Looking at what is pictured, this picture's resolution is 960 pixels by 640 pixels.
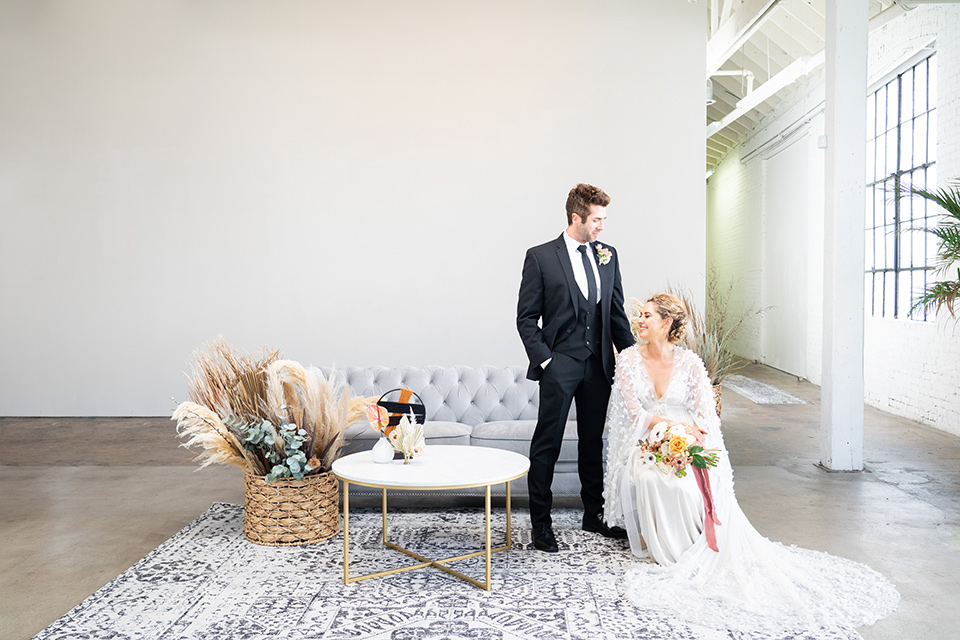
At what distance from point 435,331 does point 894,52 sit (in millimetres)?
5590

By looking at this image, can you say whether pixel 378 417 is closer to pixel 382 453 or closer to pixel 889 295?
pixel 382 453

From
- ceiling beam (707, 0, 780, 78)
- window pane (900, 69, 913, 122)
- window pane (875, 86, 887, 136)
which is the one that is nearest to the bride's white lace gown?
ceiling beam (707, 0, 780, 78)

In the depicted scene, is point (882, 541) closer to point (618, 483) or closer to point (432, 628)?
point (618, 483)

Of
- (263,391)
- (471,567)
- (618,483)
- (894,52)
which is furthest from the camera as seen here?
(894,52)

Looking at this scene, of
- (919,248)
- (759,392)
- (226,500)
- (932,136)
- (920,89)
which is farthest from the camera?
(759,392)

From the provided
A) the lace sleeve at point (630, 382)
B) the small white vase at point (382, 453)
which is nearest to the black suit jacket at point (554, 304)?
the lace sleeve at point (630, 382)

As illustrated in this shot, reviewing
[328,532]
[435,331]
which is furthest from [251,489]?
[435,331]

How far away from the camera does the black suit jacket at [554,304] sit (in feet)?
11.5

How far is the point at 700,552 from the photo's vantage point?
313 centimetres

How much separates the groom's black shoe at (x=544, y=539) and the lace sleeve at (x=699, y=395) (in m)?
0.85

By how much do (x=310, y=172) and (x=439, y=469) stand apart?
16.4 ft

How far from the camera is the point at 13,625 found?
8.98 feet

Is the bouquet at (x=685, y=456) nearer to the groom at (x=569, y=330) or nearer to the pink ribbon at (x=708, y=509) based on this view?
the pink ribbon at (x=708, y=509)

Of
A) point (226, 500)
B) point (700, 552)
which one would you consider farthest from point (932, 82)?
point (226, 500)
